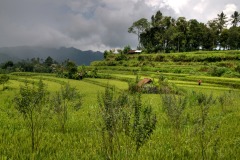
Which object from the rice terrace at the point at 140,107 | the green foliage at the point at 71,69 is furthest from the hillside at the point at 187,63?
the green foliage at the point at 71,69

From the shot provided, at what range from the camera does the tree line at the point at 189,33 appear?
83.3m

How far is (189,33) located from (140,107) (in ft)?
275

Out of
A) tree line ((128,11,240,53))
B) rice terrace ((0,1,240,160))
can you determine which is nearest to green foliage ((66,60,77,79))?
rice terrace ((0,1,240,160))

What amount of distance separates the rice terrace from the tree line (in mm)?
327

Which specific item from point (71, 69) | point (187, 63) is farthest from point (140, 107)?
point (187, 63)

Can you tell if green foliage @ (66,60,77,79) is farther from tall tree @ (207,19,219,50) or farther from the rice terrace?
tall tree @ (207,19,219,50)

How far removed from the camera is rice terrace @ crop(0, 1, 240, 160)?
Result: 525 centimetres

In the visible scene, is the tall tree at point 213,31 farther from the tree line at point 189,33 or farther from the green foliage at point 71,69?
the green foliage at point 71,69

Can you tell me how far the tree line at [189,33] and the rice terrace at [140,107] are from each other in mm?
327

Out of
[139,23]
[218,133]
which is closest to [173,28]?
[139,23]

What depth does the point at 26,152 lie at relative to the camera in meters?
5.48

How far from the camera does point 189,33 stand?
277ft

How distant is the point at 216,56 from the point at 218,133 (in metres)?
56.7

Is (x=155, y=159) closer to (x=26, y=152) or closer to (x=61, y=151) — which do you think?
(x=61, y=151)
